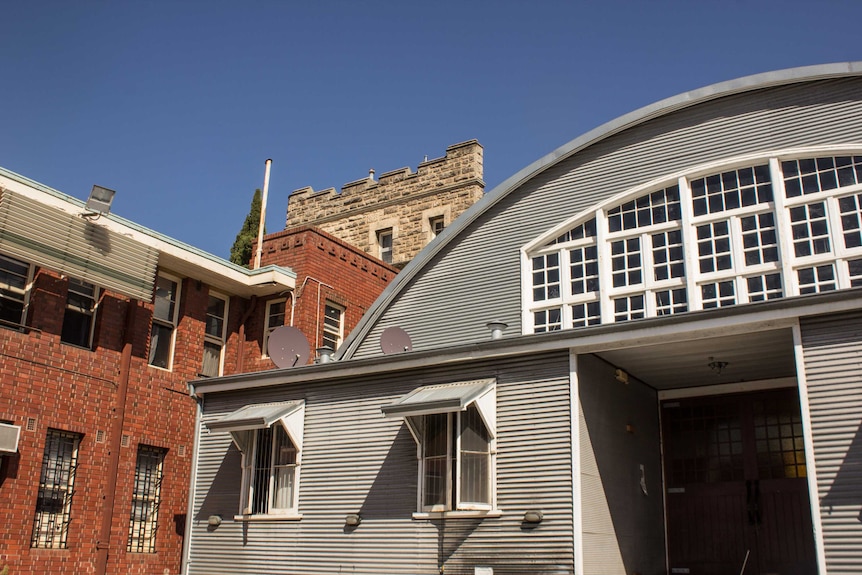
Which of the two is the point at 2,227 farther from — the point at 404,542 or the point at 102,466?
the point at 404,542

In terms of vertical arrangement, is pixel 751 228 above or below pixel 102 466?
above

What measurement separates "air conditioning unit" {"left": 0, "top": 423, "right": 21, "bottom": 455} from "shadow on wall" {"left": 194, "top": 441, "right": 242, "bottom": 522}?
11.1 ft

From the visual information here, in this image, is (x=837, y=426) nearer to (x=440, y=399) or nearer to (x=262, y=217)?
(x=440, y=399)

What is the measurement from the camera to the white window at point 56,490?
15.7m

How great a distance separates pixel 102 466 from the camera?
55.3ft

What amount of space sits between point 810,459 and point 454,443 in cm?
506

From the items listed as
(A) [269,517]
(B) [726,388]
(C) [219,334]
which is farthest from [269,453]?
(B) [726,388]

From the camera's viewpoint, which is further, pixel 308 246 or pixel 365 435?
pixel 308 246

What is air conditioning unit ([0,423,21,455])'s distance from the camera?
14906 mm

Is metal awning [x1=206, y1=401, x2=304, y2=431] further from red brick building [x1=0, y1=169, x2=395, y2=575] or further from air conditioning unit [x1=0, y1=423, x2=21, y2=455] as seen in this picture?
air conditioning unit [x1=0, y1=423, x2=21, y2=455]

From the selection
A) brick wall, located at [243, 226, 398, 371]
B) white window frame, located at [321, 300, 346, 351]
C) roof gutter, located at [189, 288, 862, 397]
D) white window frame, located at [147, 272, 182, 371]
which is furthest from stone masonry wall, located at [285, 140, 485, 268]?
roof gutter, located at [189, 288, 862, 397]

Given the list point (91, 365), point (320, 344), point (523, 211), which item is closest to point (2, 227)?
point (91, 365)

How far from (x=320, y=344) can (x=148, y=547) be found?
20.0 ft

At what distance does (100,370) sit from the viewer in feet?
56.2
